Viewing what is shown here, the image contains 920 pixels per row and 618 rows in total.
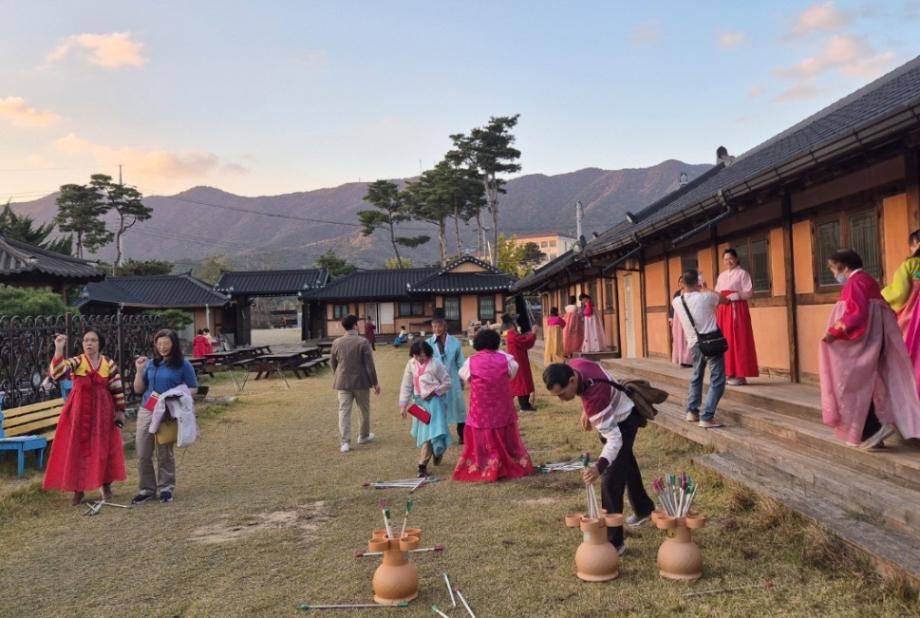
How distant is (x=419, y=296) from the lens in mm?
41562

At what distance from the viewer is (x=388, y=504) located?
6090 millimetres

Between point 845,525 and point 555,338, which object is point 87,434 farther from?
point 555,338

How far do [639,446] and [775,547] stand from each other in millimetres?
3344

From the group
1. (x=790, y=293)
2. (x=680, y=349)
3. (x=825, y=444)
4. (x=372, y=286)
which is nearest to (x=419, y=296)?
(x=372, y=286)

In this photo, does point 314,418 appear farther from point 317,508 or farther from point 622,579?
point 622,579

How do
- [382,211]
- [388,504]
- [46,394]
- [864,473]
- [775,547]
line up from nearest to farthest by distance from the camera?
1. [775,547]
2. [864,473]
3. [388,504]
4. [46,394]
5. [382,211]

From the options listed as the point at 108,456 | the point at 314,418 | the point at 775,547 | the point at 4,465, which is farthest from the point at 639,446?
the point at 4,465

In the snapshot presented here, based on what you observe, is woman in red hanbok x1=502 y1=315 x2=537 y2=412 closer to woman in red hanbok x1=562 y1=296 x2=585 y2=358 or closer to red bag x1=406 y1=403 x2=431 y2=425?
red bag x1=406 y1=403 x2=431 y2=425

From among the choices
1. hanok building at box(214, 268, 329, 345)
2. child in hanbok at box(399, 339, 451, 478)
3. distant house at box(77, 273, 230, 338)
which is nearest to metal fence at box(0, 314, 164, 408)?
child in hanbok at box(399, 339, 451, 478)

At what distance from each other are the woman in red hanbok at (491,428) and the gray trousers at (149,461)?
278 cm

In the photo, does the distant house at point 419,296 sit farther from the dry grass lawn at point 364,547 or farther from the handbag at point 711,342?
the handbag at point 711,342

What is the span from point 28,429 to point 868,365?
343 inches

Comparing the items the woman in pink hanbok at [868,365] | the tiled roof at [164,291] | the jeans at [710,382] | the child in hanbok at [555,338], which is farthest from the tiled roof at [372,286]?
the woman in pink hanbok at [868,365]

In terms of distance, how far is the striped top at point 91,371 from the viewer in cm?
654
